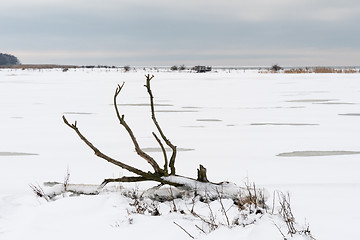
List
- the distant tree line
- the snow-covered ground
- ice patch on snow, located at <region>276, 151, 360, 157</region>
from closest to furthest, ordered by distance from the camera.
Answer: the snow-covered ground < ice patch on snow, located at <region>276, 151, 360, 157</region> < the distant tree line

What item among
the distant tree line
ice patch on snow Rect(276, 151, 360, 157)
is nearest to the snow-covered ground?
ice patch on snow Rect(276, 151, 360, 157)

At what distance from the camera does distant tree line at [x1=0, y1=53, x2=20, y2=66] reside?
14075 centimetres

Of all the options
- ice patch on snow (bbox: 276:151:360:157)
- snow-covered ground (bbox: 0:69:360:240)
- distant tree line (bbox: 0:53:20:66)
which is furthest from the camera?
distant tree line (bbox: 0:53:20:66)

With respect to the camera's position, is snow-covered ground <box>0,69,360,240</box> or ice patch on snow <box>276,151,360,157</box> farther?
ice patch on snow <box>276,151,360,157</box>

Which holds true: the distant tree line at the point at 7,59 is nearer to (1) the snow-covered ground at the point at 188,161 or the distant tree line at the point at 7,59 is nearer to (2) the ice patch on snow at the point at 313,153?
(1) the snow-covered ground at the point at 188,161

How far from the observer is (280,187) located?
406 cm

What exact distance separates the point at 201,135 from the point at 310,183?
11.8 ft

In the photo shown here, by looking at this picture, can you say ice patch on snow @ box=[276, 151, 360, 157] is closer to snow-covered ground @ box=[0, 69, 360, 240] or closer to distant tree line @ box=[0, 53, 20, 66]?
snow-covered ground @ box=[0, 69, 360, 240]

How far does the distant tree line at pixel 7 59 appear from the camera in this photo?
141m

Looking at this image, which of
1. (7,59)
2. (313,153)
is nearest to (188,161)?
(313,153)

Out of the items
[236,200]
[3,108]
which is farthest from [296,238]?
[3,108]

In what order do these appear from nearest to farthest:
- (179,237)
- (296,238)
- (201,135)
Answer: (296,238)
(179,237)
(201,135)

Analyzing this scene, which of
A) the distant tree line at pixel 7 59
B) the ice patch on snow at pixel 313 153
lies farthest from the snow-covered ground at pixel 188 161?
the distant tree line at pixel 7 59

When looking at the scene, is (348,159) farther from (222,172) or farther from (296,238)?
(296,238)
